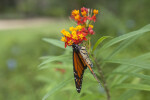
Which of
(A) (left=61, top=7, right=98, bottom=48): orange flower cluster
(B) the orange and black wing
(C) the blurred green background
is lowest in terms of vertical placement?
(C) the blurred green background

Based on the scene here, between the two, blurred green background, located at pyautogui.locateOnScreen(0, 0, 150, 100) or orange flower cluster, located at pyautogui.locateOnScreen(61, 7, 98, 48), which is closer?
orange flower cluster, located at pyautogui.locateOnScreen(61, 7, 98, 48)

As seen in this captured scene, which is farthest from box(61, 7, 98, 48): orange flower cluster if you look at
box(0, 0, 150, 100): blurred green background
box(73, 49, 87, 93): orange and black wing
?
box(0, 0, 150, 100): blurred green background

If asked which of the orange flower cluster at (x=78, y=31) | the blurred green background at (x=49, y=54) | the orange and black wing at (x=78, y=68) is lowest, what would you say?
the blurred green background at (x=49, y=54)

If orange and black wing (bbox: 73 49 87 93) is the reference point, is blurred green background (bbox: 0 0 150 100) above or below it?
below

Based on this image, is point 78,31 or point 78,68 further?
point 78,31

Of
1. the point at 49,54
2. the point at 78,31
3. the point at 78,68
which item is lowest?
the point at 49,54

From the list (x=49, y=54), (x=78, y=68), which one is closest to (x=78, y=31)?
(x=78, y=68)

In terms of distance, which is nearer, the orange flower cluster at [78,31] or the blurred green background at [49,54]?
the orange flower cluster at [78,31]

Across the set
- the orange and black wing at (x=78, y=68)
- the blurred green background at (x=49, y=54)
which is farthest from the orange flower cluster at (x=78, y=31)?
the blurred green background at (x=49, y=54)

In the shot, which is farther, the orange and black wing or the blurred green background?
the blurred green background

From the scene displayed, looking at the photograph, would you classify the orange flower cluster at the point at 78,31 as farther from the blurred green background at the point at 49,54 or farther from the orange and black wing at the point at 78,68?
the blurred green background at the point at 49,54

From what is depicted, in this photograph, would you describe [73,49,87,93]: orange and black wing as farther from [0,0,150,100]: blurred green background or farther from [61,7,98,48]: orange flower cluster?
[0,0,150,100]: blurred green background

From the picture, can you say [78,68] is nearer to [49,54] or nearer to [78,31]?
[78,31]
